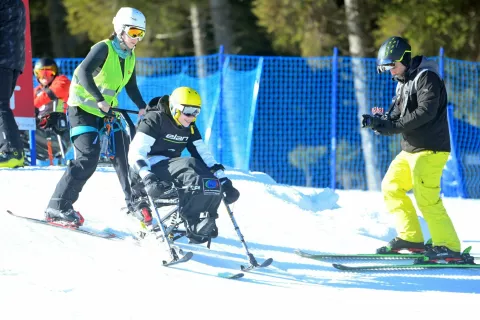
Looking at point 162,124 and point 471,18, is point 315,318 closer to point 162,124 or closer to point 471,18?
point 162,124

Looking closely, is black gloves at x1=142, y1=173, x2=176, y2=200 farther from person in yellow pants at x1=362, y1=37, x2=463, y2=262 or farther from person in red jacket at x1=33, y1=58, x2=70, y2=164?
person in red jacket at x1=33, y1=58, x2=70, y2=164

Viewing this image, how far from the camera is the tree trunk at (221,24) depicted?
2116cm

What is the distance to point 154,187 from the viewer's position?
7488 millimetres

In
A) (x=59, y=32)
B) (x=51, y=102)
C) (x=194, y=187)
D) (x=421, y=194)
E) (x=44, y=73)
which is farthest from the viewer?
(x=59, y=32)

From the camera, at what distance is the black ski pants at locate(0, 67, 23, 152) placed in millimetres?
8484

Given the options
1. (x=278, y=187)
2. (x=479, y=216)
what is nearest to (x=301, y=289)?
(x=278, y=187)

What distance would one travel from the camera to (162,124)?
7.95 m

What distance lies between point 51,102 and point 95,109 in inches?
164

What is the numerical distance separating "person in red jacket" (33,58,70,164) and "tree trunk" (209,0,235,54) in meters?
8.86

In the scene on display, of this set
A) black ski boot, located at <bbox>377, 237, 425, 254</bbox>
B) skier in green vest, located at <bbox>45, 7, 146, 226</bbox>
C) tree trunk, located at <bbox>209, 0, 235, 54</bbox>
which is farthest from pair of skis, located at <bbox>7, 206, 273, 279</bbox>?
tree trunk, located at <bbox>209, 0, 235, 54</bbox>

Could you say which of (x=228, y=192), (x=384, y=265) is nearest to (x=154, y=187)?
(x=228, y=192)

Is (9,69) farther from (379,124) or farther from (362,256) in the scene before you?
(362,256)

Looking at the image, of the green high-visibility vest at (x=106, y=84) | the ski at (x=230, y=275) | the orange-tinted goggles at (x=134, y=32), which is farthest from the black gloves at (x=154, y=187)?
the orange-tinted goggles at (x=134, y=32)

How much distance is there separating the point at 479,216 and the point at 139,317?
7.11 metres
